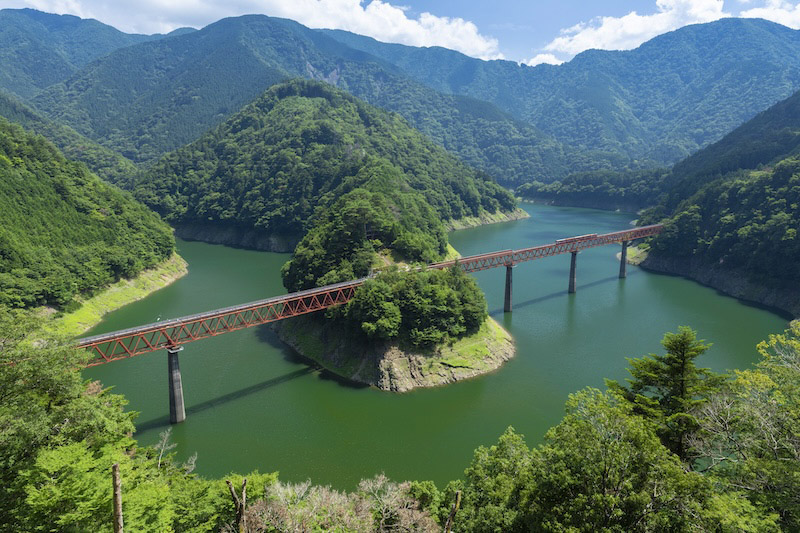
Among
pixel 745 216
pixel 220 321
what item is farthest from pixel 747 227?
pixel 220 321

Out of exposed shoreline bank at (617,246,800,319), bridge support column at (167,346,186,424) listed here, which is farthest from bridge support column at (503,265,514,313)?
bridge support column at (167,346,186,424)

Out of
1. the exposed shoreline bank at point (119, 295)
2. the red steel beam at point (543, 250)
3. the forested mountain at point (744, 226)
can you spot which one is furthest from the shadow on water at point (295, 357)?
the forested mountain at point (744, 226)

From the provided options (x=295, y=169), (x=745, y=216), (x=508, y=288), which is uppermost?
(x=295, y=169)

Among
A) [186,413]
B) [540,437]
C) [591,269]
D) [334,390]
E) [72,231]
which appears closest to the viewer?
[540,437]

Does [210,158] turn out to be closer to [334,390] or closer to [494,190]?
[494,190]

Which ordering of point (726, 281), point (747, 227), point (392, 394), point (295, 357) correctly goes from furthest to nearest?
point (726, 281) → point (747, 227) → point (295, 357) → point (392, 394)

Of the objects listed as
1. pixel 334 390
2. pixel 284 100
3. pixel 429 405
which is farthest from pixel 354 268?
pixel 284 100

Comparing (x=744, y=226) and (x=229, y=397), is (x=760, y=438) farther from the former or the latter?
(x=744, y=226)

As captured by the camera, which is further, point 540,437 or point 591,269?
point 591,269
